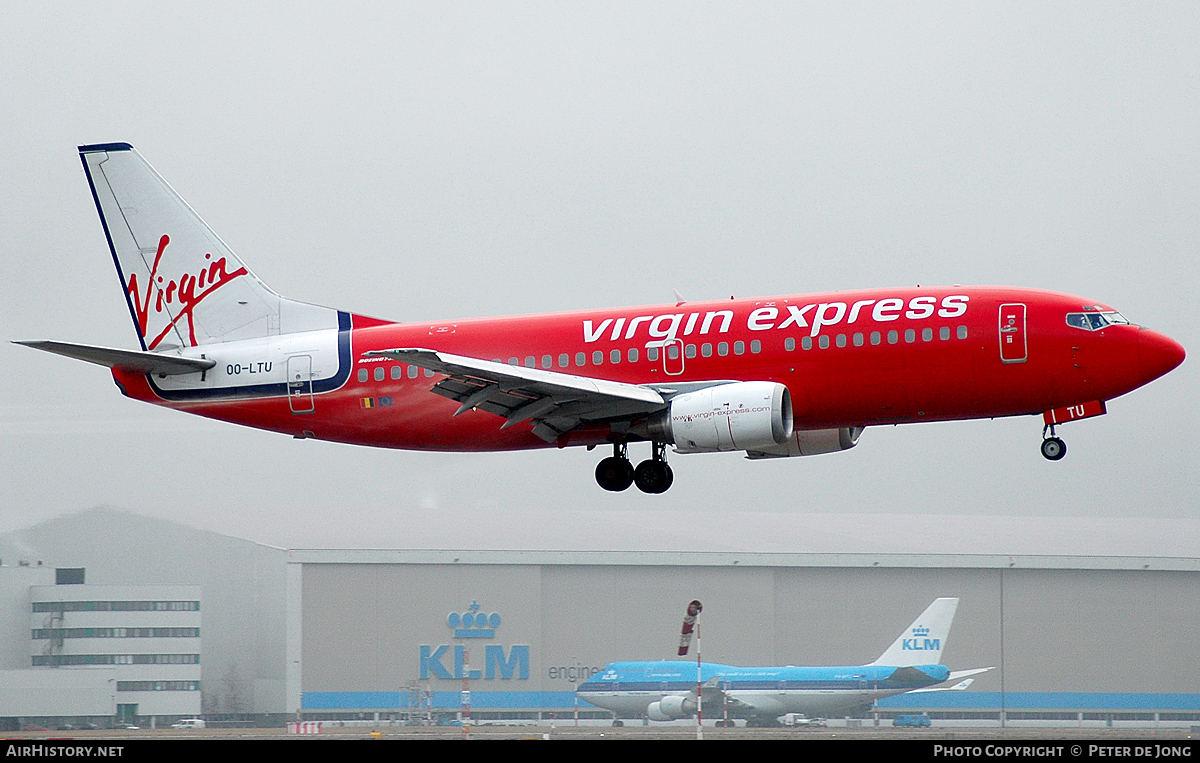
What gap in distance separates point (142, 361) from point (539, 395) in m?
9.11

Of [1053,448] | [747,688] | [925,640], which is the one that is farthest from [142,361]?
[925,640]

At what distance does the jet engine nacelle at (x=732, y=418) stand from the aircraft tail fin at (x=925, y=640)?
23.8 meters

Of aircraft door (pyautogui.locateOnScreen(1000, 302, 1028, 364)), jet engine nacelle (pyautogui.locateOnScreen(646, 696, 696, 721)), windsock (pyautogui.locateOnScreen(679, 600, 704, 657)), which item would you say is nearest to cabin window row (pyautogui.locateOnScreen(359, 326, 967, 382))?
aircraft door (pyautogui.locateOnScreen(1000, 302, 1028, 364))

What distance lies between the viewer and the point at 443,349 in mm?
27031

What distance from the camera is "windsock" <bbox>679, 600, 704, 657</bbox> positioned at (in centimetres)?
4882

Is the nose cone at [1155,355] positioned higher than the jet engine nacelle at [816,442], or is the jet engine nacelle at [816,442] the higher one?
the nose cone at [1155,355]

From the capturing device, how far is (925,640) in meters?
46.1

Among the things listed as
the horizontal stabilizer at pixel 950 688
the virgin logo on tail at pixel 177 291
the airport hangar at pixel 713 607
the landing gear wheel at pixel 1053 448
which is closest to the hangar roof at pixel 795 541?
the airport hangar at pixel 713 607

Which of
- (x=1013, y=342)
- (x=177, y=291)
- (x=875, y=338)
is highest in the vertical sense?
(x=177, y=291)

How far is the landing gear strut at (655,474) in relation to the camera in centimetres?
2719

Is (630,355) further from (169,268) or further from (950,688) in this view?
(950,688)

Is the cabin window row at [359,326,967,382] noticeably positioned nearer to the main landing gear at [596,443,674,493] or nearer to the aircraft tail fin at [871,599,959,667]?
the main landing gear at [596,443,674,493]

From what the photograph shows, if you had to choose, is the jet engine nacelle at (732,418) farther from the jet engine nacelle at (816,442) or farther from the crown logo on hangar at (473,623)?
the crown logo on hangar at (473,623)

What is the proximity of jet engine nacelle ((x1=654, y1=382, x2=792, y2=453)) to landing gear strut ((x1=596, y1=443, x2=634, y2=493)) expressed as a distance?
121 inches
